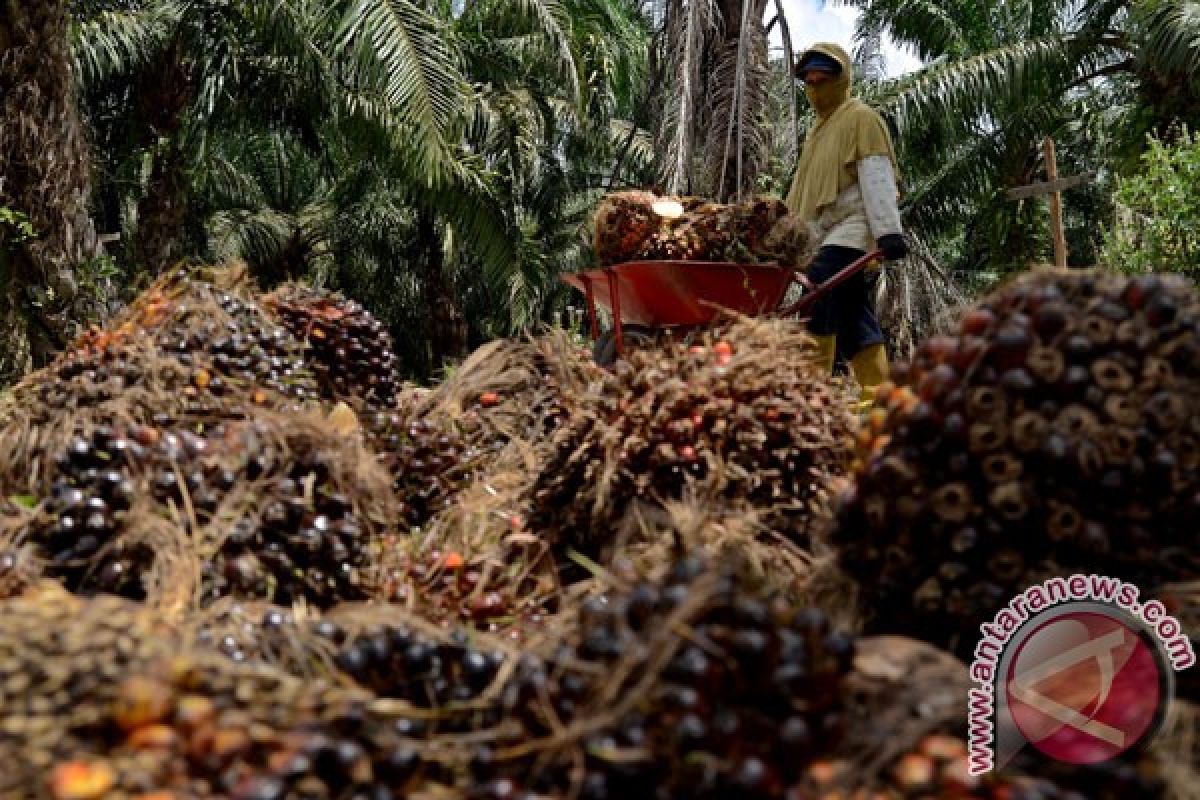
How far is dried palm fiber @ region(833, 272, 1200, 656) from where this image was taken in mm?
1465

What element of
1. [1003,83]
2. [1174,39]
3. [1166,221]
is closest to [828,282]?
[1166,221]

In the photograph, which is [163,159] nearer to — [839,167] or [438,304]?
[438,304]

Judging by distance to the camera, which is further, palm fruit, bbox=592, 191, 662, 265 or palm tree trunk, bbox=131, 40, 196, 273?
palm tree trunk, bbox=131, 40, 196, 273

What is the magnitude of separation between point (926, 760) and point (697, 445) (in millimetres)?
1071

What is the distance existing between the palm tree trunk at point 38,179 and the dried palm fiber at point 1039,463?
21.4 feet

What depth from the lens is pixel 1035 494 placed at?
4.84 ft

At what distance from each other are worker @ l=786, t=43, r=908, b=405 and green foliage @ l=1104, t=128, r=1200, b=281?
4.86 meters

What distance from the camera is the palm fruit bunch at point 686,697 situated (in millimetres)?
1105

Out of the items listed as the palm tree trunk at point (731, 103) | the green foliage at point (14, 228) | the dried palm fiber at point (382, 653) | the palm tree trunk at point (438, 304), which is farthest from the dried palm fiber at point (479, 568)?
the palm tree trunk at point (438, 304)

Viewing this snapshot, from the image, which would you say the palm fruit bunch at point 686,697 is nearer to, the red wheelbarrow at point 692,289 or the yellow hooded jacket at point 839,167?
the red wheelbarrow at point 692,289

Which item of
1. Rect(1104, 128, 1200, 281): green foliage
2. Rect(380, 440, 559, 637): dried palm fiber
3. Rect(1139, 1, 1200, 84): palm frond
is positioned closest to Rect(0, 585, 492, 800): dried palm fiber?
Rect(380, 440, 559, 637): dried palm fiber

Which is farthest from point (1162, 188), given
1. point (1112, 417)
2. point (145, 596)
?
point (145, 596)

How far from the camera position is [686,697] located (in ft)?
3.70

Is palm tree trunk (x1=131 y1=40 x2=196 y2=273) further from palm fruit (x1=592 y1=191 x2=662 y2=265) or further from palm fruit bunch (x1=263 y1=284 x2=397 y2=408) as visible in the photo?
palm fruit bunch (x1=263 y1=284 x2=397 y2=408)
